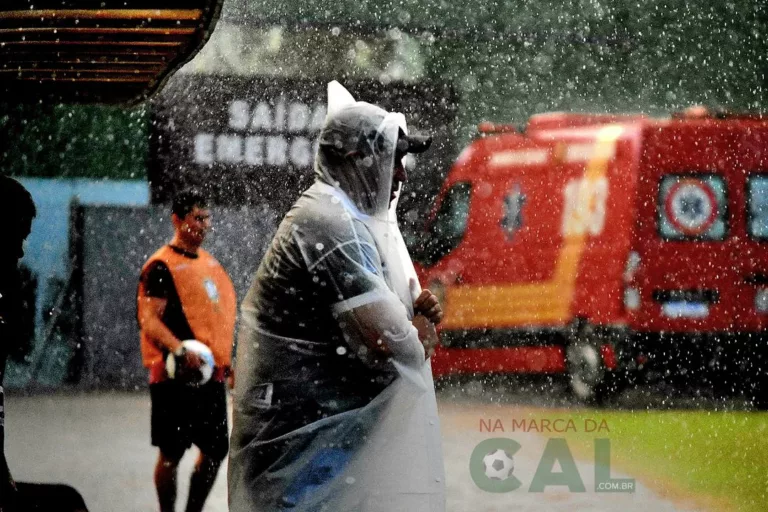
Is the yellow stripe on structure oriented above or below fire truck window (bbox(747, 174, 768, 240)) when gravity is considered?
below

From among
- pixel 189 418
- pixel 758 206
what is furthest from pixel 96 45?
pixel 758 206

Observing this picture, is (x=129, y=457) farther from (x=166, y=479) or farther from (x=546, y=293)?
(x=546, y=293)

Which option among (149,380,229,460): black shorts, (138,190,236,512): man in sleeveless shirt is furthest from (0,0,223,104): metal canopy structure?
(149,380,229,460): black shorts

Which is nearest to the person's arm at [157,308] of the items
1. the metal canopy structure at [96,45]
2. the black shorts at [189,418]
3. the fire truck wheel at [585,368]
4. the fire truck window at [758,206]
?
the black shorts at [189,418]

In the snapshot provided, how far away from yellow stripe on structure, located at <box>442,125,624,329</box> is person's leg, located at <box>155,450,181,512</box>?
471cm

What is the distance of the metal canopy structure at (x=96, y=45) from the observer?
4.16 meters

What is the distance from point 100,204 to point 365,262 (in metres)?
8.66

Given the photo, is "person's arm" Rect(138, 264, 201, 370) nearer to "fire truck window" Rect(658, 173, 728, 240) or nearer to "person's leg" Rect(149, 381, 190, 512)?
"person's leg" Rect(149, 381, 190, 512)

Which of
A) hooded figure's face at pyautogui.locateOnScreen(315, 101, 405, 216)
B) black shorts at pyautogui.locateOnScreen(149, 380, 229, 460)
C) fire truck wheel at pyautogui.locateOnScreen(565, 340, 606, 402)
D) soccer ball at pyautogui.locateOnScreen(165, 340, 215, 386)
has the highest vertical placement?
hooded figure's face at pyautogui.locateOnScreen(315, 101, 405, 216)

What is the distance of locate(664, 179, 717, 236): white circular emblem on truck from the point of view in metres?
9.36

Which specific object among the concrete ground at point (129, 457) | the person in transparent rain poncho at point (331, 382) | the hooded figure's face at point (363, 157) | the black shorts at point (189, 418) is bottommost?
the concrete ground at point (129, 457)

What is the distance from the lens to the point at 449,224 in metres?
10.0

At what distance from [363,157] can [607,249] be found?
672 cm

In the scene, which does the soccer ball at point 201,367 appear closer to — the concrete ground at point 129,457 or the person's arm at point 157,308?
the person's arm at point 157,308
